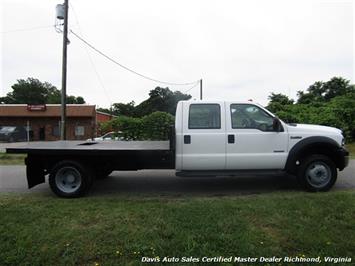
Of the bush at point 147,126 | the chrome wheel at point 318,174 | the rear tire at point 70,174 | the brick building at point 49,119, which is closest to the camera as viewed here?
the rear tire at point 70,174

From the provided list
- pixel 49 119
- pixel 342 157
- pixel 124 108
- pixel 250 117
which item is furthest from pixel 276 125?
pixel 124 108

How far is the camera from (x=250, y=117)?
21.4 ft

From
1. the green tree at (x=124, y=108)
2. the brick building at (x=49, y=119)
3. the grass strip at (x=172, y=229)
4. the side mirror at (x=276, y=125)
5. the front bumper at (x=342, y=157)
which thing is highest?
the green tree at (x=124, y=108)

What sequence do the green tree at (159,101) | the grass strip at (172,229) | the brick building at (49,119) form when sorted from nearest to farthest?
1. the grass strip at (172,229)
2. the brick building at (49,119)
3. the green tree at (159,101)

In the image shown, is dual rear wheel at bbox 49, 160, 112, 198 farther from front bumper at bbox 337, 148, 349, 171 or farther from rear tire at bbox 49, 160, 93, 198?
front bumper at bbox 337, 148, 349, 171

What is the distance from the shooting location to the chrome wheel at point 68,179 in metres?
6.34

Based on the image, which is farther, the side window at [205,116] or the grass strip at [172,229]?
the side window at [205,116]

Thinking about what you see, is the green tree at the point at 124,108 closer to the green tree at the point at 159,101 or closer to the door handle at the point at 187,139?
the green tree at the point at 159,101

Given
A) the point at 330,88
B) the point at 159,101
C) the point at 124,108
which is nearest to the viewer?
the point at 330,88

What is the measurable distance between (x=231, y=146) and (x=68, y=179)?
3.35 m

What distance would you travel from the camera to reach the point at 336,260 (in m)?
3.53

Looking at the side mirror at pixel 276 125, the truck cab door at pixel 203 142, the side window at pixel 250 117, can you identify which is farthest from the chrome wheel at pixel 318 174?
the truck cab door at pixel 203 142

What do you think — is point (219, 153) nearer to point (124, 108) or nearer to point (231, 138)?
point (231, 138)

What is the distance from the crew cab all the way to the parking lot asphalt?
0.56 m
